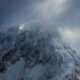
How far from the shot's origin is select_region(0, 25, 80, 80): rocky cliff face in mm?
61938

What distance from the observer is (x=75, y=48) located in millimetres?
78062

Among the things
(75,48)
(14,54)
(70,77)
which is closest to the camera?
Result: (70,77)

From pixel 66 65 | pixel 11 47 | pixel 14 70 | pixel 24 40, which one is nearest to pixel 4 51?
pixel 11 47

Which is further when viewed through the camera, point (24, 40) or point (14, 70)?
point (24, 40)

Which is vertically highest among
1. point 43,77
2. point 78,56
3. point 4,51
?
point 4,51

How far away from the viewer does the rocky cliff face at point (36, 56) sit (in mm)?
61938

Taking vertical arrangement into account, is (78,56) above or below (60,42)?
below

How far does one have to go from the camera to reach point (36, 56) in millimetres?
75250

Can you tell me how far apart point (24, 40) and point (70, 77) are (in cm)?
4097

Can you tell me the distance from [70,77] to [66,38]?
32.4m

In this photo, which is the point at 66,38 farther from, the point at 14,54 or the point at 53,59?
the point at 14,54

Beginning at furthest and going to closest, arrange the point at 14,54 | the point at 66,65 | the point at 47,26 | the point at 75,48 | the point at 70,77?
the point at 47,26
the point at 14,54
the point at 75,48
the point at 66,65
the point at 70,77

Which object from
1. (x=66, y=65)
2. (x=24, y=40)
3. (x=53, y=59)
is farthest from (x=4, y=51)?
(x=66, y=65)

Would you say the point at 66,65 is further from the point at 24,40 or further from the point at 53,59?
the point at 24,40
